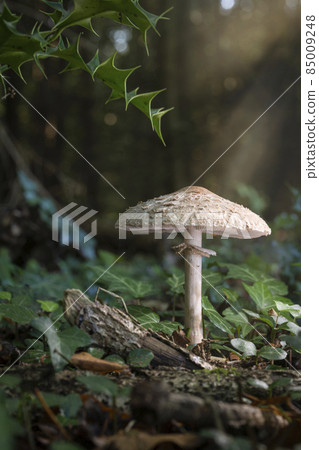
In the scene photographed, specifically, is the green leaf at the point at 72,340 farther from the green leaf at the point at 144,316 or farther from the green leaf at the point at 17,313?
the green leaf at the point at 144,316

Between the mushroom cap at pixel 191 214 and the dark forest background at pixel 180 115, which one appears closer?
the mushroom cap at pixel 191 214

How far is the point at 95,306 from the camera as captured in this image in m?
1.36

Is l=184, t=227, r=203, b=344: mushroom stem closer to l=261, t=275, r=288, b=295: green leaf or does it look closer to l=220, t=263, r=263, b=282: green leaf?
l=220, t=263, r=263, b=282: green leaf

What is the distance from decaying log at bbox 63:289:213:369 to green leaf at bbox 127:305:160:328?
25 centimetres

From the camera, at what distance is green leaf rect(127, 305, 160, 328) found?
1645mm

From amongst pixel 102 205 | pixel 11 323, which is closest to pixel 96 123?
pixel 102 205

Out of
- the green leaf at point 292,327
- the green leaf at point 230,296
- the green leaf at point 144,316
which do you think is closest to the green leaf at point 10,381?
the green leaf at point 144,316

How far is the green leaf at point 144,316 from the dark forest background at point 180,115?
12.4ft

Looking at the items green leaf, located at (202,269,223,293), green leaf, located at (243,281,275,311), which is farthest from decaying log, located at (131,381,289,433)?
green leaf, located at (202,269,223,293)

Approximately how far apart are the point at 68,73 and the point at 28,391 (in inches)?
324

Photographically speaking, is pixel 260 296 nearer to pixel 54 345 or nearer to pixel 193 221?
pixel 193 221

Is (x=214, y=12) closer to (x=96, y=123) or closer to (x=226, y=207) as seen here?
(x=96, y=123)

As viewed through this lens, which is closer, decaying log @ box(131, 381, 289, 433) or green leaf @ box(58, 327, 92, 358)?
decaying log @ box(131, 381, 289, 433)

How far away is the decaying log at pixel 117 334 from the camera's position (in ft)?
4.35
